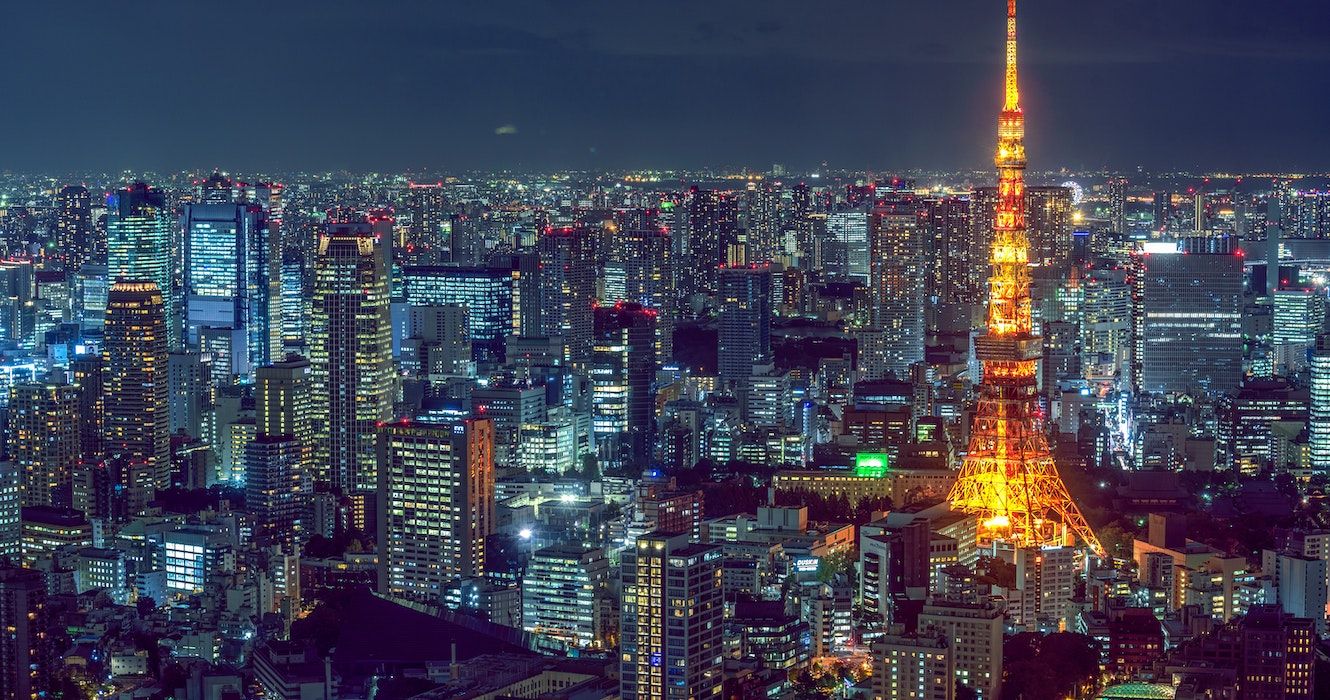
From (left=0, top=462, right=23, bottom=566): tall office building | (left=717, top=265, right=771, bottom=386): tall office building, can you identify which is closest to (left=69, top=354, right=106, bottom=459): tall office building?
(left=0, top=462, right=23, bottom=566): tall office building

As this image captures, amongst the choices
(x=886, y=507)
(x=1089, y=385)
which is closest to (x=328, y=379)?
(x=886, y=507)

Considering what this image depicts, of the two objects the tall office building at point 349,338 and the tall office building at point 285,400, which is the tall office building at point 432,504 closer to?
the tall office building at point 349,338

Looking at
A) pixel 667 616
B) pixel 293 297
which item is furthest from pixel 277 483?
pixel 667 616

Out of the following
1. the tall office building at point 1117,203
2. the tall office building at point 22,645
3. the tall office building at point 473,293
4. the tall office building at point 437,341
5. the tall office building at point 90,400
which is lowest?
the tall office building at point 22,645

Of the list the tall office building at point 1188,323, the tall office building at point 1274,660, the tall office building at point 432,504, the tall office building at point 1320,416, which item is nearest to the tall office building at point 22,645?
the tall office building at point 432,504

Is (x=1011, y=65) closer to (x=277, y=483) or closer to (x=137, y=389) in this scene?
(x=277, y=483)

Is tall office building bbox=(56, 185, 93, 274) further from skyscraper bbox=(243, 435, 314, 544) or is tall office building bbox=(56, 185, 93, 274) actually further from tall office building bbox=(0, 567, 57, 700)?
tall office building bbox=(0, 567, 57, 700)
